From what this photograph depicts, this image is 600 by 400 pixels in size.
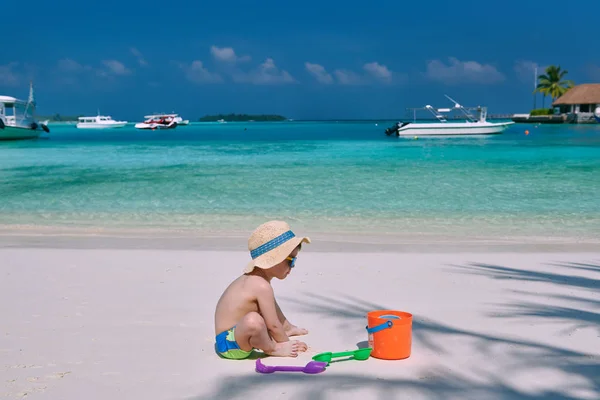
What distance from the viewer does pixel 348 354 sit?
4.31m

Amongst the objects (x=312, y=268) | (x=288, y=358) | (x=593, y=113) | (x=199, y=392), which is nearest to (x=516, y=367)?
(x=288, y=358)

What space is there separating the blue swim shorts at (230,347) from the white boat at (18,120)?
187ft

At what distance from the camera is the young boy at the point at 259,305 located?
168 inches

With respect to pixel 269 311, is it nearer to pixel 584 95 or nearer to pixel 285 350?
pixel 285 350

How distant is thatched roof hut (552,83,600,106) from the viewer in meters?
91.1

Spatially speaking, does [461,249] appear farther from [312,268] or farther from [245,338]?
[245,338]

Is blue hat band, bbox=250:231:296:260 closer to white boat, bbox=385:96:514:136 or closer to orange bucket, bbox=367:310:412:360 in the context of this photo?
orange bucket, bbox=367:310:412:360

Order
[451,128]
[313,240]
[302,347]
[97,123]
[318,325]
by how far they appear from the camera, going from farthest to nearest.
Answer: [97,123]
[451,128]
[313,240]
[318,325]
[302,347]

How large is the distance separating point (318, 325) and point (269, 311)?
3.35ft

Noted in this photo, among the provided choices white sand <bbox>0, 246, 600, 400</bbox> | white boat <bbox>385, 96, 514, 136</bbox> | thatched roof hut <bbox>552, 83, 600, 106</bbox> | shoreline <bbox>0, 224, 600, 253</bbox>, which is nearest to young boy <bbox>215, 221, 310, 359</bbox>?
white sand <bbox>0, 246, 600, 400</bbox>

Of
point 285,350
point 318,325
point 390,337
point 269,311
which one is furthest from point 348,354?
point 318,325

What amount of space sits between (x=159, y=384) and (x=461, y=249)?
19.5ft

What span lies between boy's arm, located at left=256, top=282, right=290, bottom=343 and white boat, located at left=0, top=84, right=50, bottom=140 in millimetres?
57139

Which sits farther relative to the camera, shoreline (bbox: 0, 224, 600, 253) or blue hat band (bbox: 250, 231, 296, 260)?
shoreline (bbox: 0, 224, 600, 253)
